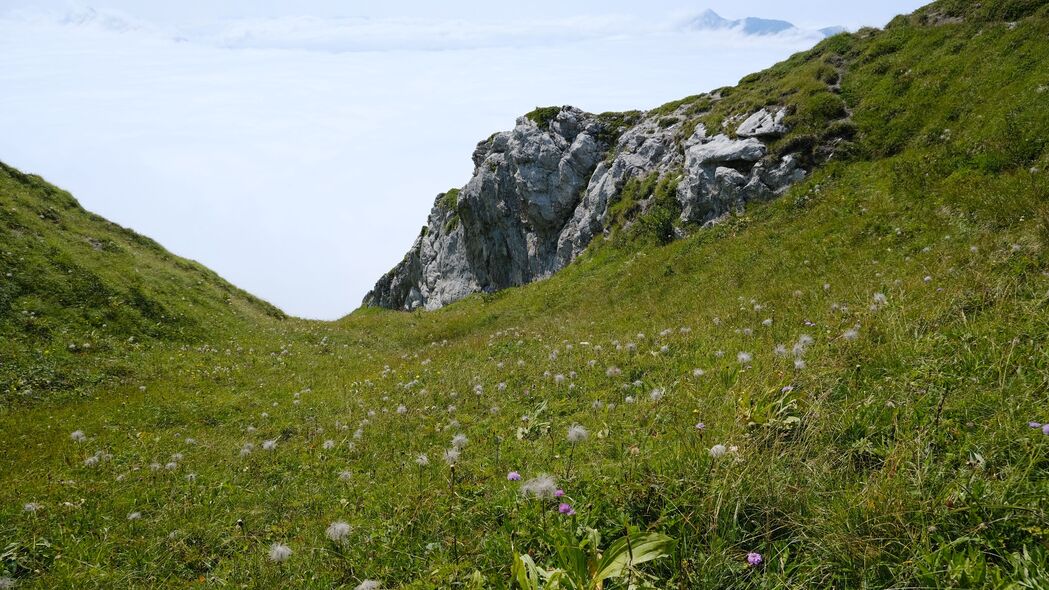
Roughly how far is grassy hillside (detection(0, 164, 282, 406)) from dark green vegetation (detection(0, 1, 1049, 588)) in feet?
0.46

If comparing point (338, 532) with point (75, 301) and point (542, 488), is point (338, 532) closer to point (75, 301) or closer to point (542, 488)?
point (542, 488)

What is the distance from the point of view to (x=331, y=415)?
11.9 meters

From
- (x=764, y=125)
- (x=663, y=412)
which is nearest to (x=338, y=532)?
(x=663, y=412)

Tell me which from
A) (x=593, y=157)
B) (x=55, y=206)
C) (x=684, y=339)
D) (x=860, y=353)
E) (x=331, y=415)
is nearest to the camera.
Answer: (x=860, y=353)

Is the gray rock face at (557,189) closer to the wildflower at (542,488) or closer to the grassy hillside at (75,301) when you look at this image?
the wildflower at (542,488)

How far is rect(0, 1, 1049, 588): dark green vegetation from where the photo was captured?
4141 mm

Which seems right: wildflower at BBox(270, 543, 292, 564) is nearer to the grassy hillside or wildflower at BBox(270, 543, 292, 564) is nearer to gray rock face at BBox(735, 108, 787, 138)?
the grassy hillside

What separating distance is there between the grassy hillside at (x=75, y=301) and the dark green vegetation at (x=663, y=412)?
0.46 feet

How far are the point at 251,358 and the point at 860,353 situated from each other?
1973 cm

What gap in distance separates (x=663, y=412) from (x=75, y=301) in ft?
73.0

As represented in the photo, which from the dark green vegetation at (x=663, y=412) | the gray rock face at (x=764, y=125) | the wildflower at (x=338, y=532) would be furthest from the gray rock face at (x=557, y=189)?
the wildflower at (x=338, y=532)

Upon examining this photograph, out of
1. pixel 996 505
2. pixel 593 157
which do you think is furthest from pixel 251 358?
pixel 593 157

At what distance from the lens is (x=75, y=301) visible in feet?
61.8

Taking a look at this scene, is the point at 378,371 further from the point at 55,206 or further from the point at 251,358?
the point at 55,206
